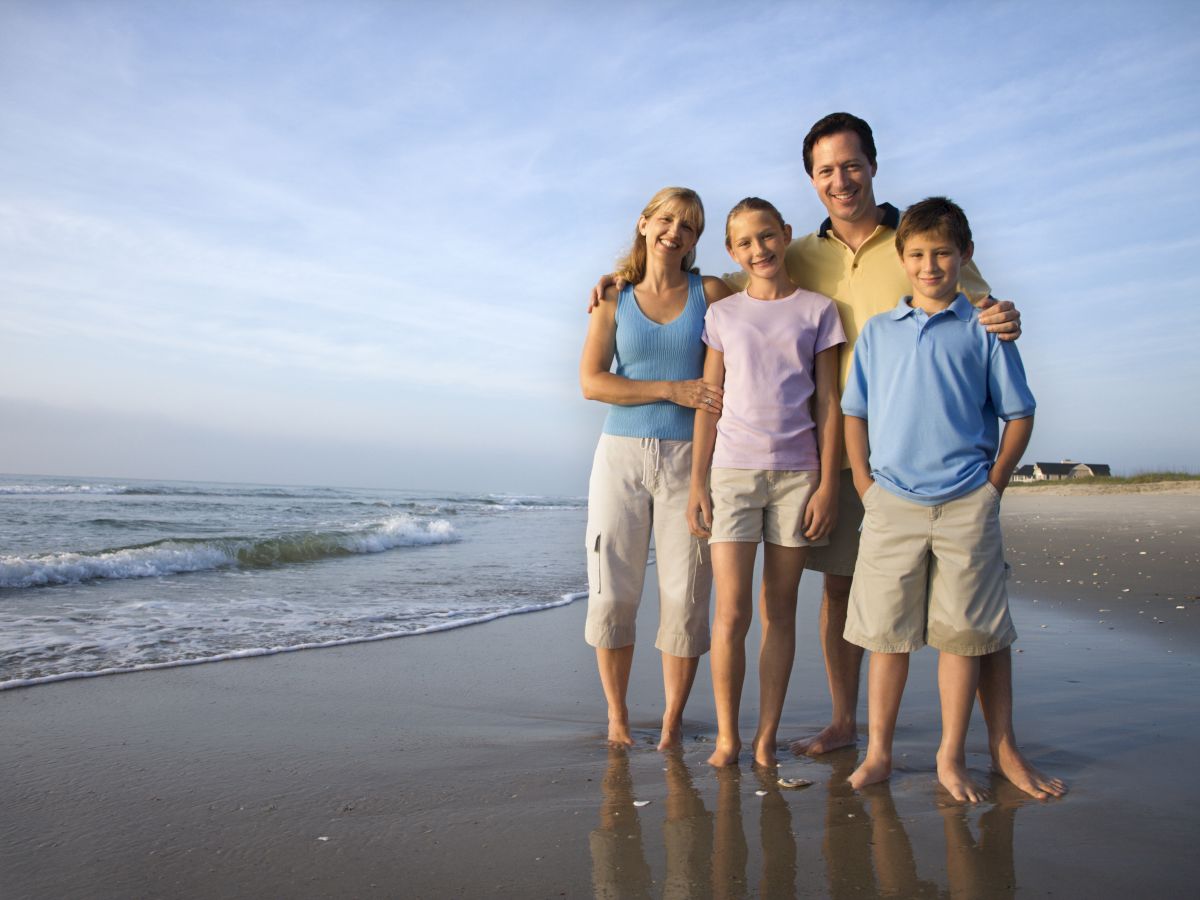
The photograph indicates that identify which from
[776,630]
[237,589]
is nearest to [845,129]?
[776,630]

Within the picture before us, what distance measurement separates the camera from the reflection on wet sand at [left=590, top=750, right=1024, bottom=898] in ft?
5.89

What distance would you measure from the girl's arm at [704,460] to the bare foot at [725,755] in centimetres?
66

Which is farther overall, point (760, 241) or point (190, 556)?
point (190, 556)

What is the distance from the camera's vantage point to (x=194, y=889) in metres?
1.86

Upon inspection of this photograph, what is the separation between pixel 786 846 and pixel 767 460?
3.61 ft

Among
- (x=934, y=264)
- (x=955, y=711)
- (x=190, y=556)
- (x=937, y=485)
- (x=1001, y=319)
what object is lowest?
(x=190, y=556)

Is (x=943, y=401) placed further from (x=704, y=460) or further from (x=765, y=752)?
(x=765, y=752)

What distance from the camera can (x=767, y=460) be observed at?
262 cm

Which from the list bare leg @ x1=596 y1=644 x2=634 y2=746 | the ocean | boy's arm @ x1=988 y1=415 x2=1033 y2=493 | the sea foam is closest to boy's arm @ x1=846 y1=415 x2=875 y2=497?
boy's arm @ x1=988 y1=415 x2=1033 y2=493

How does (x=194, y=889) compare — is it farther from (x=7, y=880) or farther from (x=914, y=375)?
(x=914, y=375)

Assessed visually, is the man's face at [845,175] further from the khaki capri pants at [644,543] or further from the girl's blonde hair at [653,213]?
the khaki capri pants at [644,543]


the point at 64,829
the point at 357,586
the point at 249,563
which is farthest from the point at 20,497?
the point at 64,829

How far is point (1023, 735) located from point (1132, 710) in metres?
0.56

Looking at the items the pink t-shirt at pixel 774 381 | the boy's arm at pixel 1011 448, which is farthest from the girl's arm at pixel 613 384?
the boy's arm at pixel 1011 448
